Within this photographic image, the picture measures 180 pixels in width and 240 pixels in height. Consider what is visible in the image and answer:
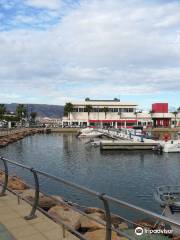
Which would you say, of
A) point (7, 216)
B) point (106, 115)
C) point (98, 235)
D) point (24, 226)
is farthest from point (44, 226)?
point (106, 115)

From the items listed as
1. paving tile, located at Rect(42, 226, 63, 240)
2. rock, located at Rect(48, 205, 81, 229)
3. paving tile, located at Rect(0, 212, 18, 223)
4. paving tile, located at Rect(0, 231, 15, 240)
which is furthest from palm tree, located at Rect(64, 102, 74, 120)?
paving tile, located at Rect(0, 231, 15, 240)

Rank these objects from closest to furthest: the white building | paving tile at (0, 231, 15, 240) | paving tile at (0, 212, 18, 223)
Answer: paving tile at (0, 231, 15, 240), paving tile at (0, 212, 18, 223), the white building

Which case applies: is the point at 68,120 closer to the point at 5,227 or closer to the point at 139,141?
the point at 139,141

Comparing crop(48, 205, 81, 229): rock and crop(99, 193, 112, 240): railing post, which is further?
crop(48, 205, 81, 229): rock

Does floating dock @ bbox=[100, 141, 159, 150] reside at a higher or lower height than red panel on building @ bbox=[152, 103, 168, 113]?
lower

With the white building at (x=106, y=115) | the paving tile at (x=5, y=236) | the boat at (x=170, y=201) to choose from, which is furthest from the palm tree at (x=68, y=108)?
the paving tile at (x=5, y=236)

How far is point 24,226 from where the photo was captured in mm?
8445

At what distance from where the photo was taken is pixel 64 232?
303 inches

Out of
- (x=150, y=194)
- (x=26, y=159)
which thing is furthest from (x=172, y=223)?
(x=26, y=159)

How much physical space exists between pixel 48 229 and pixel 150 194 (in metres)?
22.4

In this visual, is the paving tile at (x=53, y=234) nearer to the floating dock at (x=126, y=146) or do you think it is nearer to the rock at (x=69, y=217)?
the rock at (x=69, y=217)

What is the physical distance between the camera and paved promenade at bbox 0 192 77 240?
25.3 ft

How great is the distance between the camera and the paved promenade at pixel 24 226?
770cm

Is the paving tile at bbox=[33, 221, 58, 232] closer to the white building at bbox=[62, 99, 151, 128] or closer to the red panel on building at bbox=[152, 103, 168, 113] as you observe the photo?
the white building at bbox=[62, 99, 151, 128]
